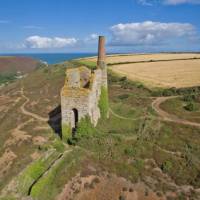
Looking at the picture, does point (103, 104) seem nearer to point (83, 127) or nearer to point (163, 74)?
point (83, 127)

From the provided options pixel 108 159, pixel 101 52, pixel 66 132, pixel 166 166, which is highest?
pixel 101 52

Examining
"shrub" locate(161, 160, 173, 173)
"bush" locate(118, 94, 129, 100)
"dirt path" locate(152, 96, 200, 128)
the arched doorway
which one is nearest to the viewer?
"shrub" locate(161, 160, 173, 173)

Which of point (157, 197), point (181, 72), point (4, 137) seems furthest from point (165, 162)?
point (181, 72)

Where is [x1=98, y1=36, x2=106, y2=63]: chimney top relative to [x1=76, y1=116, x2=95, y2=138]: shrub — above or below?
above

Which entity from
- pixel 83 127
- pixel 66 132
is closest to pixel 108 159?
pixel 83 127

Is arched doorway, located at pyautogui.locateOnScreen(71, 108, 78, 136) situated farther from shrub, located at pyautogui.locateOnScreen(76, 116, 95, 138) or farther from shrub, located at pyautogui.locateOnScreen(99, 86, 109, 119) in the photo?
shrub, located at pyautogui.locateOnScreen(99, 86, 109, 119)

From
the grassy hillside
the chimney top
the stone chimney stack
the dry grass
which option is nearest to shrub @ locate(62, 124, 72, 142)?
the grassy hillside

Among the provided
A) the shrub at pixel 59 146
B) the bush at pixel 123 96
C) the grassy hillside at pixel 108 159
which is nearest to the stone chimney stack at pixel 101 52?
the grassy hillside at pixel 108 159
